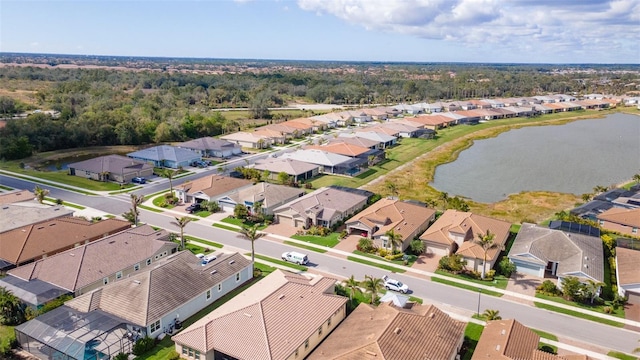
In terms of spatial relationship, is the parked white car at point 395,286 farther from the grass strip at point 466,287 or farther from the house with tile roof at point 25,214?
the house with tile roof at point 25,214

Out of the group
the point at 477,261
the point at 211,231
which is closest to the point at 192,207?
the point at 211,231

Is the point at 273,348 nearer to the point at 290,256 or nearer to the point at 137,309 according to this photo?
the point at 137,309

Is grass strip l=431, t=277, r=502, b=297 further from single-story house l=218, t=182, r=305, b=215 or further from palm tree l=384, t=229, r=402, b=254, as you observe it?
single-story house l=218, t=182, r=305, b=215

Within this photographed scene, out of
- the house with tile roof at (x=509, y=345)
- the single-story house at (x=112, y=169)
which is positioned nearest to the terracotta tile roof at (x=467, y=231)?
the house with tile roof at (x=509, y=345)

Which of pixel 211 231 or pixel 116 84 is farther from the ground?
pixel 116 84

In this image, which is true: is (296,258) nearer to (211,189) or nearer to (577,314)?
(211,189)
